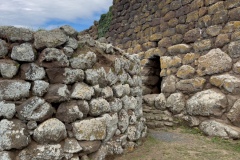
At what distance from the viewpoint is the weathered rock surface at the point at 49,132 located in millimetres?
2676

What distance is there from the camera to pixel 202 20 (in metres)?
5.02

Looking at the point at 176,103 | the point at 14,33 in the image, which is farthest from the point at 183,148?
the point at 14,33

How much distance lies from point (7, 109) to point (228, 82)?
344cm

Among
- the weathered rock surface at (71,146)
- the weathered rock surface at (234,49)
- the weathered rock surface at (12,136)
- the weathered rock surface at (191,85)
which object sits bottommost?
the weathered rock surface at (71,146)

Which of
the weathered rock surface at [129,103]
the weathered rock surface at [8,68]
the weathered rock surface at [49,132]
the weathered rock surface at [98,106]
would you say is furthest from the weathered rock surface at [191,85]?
the weathered rock surface at [8,68]

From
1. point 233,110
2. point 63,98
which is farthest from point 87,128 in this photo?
point 233,110

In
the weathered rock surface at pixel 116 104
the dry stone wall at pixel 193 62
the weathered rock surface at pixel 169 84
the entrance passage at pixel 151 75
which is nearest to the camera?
the weathered rock surface at pixel 116 104

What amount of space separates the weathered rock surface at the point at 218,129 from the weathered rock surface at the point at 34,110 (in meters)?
2.86

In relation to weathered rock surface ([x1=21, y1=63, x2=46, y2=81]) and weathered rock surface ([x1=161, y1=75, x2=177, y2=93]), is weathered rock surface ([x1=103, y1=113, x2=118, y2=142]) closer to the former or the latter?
weathered rock surface ([x1=21, y1=63, x2=46, y2=81])

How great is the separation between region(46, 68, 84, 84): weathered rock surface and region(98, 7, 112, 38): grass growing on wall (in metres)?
5.38

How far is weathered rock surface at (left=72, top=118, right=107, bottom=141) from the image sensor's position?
113 inches

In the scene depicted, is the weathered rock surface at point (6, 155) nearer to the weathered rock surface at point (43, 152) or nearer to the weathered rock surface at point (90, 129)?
the weathered rock surface at point (43, 152)

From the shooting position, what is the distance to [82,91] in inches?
116

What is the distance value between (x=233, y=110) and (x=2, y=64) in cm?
351
